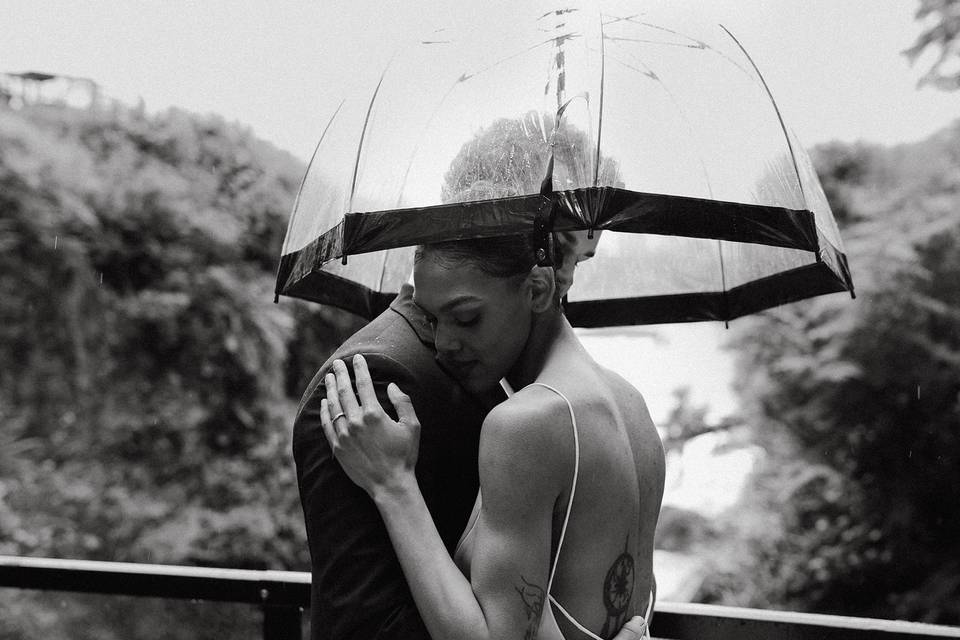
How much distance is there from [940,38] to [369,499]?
3480mm

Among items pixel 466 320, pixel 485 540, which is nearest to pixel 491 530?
pixel 485 540

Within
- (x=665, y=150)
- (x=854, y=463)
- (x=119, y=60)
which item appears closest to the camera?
(x=665, y=150)

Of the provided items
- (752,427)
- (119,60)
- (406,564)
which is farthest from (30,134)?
(406,564)

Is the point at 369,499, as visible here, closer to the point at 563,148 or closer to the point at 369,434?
the point at 369,434

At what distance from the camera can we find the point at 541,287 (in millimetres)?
1817

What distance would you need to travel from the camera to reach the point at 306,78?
20.4 ft

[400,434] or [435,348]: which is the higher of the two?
[435,348]

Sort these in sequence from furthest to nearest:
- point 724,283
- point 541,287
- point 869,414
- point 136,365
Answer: point 136,365, point 869,414, point 724,283, point 541,287

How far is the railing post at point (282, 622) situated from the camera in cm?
274

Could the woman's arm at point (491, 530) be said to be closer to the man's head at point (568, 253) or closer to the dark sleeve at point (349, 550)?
the dark sleeve at point (349, 550)

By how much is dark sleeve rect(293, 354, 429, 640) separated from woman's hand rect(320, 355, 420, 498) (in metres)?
0.04

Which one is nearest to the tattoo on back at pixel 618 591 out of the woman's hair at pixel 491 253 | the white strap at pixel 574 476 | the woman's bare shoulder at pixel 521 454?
the white strap at pixel 574 476

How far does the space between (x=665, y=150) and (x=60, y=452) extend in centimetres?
476

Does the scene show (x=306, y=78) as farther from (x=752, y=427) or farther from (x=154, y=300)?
(x=752, y=427)
